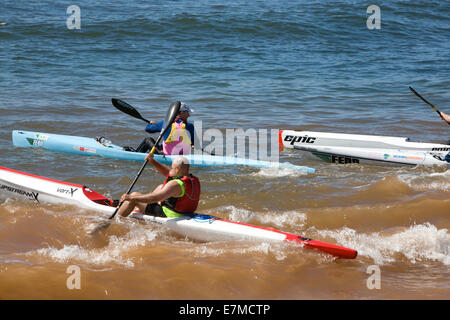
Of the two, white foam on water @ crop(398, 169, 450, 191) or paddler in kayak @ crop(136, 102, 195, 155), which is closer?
white foam on water @ crop(398, 169, 450, 191)

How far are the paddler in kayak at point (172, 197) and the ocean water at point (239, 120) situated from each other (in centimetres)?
25

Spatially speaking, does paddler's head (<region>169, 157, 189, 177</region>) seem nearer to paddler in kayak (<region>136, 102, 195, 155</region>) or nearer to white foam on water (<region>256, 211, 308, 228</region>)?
white foam on water (<region>256, 211, 308, 228</region>)

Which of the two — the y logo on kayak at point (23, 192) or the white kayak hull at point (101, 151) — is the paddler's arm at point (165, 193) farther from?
the white kayak hull at point (101, 151)

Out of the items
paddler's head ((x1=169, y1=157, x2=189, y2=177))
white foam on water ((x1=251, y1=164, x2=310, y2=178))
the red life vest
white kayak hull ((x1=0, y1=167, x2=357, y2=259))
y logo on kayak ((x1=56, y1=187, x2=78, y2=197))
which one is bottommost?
white foam on water ((x1=251, y1=164, x2=310, y2=178))

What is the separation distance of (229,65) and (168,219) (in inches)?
430

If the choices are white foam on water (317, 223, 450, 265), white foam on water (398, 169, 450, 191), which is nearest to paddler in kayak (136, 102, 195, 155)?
white foam on water (317, 223, 450, 265)

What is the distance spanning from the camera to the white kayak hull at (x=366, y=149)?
848 centimetres

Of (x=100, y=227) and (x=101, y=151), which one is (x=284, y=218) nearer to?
(x=100, y=227)

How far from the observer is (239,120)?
11.7 meters

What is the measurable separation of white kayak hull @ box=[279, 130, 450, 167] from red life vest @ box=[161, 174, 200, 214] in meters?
4.06

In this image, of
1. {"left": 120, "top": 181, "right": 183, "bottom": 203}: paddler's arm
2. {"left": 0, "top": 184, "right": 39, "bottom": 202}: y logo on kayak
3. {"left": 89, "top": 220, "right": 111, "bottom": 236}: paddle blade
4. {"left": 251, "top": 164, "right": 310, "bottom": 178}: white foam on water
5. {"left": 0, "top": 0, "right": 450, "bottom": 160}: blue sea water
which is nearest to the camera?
{"left": 120, "top": 181, "right": 183, "bottom": 203}: paddler's arm

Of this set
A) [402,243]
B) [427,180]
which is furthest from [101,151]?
[402,243]

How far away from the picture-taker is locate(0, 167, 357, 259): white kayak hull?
16.5 ft
